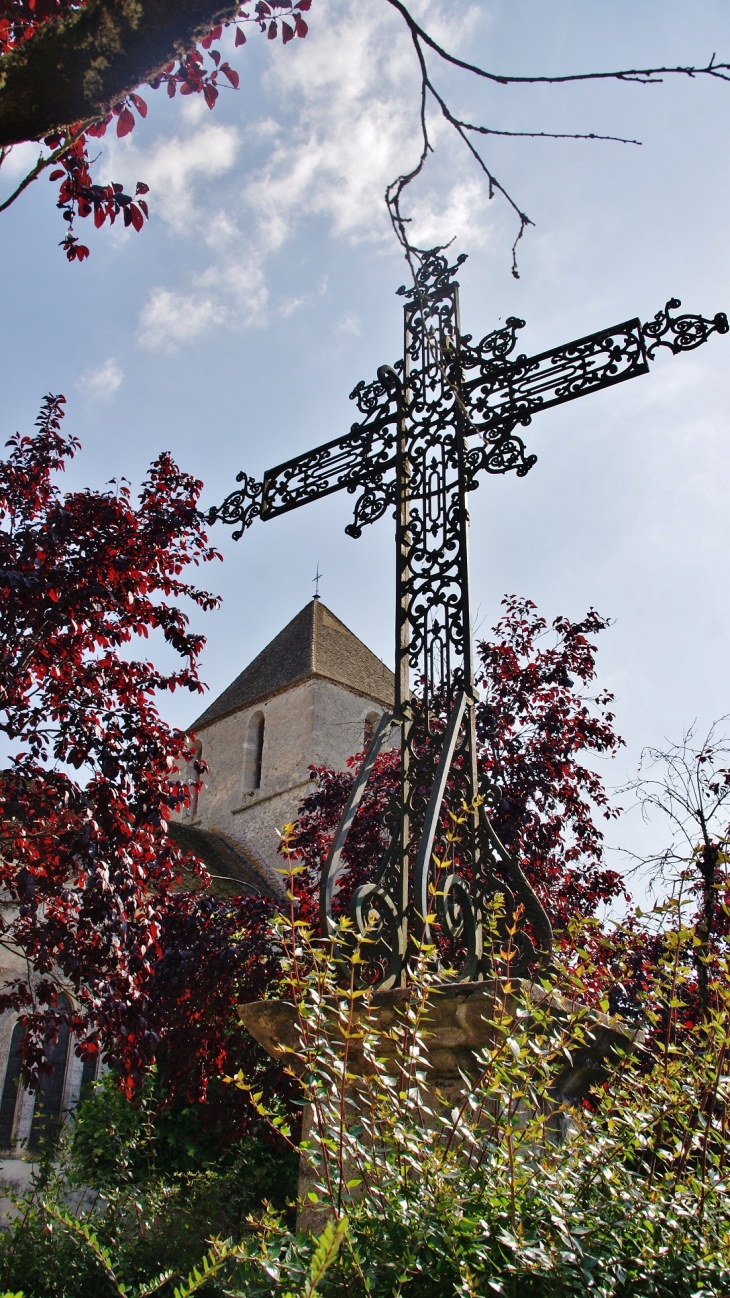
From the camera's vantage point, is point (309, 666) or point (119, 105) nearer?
point (119, 105)

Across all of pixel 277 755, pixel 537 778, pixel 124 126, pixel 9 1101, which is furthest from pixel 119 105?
pixel 277 755

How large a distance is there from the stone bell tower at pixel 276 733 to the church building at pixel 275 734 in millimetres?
28

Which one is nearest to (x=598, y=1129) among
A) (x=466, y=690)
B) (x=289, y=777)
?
(x=466, y=690)

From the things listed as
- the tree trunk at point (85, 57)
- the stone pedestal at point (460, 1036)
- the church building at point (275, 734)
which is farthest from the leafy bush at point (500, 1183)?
the church building at point (275, 734)

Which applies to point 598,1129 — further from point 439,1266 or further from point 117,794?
point 117,794

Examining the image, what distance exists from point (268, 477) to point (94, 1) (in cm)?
265

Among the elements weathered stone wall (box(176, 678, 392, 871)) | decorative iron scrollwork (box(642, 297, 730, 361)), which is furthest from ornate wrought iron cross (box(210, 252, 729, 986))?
weathered stone wall (box(176, 678, 392, 871))

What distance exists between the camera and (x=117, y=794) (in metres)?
5.08

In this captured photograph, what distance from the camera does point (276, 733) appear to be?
2445cm

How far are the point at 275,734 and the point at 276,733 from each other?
0.04 meters

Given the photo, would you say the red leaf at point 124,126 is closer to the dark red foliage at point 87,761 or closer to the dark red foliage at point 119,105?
the dark red foliage at point 119,105

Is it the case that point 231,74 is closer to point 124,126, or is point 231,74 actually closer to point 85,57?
point 124,126

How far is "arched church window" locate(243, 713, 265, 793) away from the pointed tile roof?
0.60 metres

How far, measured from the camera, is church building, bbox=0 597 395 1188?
73.7ft
